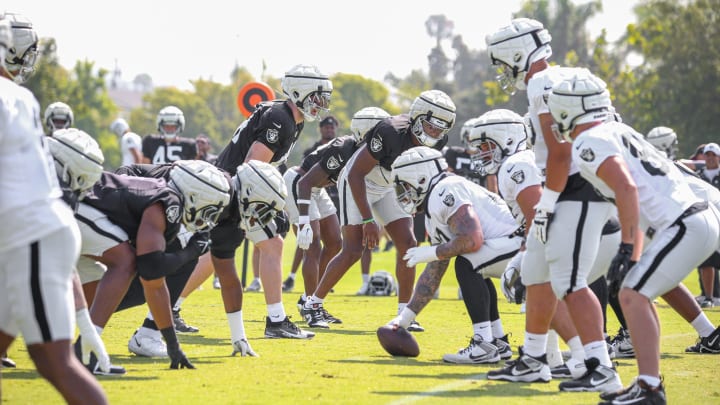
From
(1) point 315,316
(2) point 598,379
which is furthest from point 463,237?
(1) point 315,316

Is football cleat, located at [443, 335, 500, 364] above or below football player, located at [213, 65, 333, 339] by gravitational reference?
below

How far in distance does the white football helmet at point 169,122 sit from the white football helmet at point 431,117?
6970 millimetres

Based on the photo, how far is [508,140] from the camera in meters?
8.50

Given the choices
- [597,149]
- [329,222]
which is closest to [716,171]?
[329,222]

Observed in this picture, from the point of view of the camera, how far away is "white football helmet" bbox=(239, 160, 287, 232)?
7.82 meters

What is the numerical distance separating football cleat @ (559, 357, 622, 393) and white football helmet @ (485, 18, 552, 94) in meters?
2.21

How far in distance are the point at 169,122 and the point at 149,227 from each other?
31.3 ft

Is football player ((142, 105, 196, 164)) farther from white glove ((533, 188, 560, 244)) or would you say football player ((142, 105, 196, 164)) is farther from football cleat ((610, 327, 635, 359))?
white glove ((533, 188, 560, 244))

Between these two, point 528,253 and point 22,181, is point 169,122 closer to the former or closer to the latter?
point 528,253

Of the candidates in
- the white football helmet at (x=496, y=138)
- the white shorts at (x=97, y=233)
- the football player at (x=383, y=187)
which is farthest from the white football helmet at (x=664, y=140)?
the white shorts at (x=97, y=233)

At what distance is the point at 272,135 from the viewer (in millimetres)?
9727

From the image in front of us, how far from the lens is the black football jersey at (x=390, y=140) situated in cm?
1038

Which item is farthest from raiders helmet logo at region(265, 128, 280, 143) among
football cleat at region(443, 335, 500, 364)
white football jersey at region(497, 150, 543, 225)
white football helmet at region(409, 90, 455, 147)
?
football cleat at region(443, 335, 500, 364)

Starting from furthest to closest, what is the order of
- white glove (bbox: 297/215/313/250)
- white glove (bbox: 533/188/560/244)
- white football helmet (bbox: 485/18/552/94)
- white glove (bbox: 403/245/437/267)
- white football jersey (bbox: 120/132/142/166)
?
white football jersey (bbox: 120/132/142/166) < white glove (bbox: 297/215/313/250) < white glove (bbox: 403/245/437/267) < white football helmet (bbox: 485/18/552/94) < white glove (bbox: 533/188/560/244)
